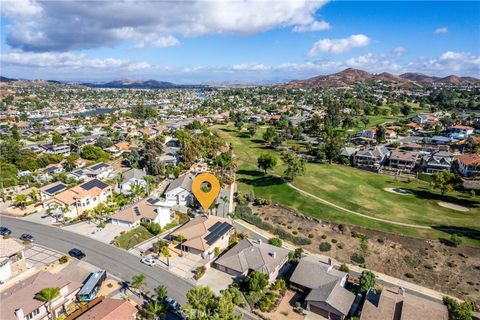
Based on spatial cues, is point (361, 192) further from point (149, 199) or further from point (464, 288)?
point (149, 199)

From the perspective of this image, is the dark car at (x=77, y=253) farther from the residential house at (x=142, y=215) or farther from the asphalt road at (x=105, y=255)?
the residential house at (x=142, y=215)

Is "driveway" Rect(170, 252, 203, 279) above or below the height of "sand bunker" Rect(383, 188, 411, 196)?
above

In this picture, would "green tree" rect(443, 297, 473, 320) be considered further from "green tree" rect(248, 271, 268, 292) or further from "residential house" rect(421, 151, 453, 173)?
"residential house" rect(421, 151, 453, 173)

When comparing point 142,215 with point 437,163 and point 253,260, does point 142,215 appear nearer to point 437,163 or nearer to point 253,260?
point 253,260

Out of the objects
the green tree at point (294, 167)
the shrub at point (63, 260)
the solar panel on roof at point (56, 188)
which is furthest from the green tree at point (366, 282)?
the solar panel on roof at point (56, 188)

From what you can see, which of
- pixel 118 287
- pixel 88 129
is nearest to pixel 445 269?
pixel 118 287

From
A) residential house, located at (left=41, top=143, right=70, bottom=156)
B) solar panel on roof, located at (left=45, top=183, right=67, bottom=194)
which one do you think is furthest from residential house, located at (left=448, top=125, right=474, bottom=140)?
residential house, located at (left=41, top=143, right=70, bottom=156)

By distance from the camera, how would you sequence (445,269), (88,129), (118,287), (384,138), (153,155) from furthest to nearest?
(88,129)
(384,138)
(153,155)
(445,269)
(118,287)
